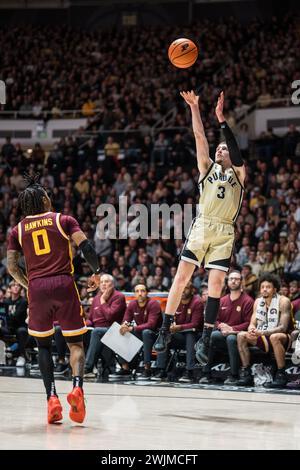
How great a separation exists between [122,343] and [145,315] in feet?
1.86

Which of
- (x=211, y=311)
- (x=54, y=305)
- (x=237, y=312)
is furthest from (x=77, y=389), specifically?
(x=237, y=312)

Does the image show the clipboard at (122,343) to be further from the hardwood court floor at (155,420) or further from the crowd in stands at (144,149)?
the hardwood court floor at (155,420)

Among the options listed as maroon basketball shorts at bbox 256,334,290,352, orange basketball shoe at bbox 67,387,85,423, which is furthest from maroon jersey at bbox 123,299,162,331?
orange basketball shoe at bbox 67,387,85,423

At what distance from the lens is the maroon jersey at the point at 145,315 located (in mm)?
11398

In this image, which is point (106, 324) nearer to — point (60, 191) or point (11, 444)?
point (11, 444)

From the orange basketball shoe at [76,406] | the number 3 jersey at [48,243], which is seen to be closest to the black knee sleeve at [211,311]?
the number 3 jersey at [48,243]

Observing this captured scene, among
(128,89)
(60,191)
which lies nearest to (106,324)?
(60,191)

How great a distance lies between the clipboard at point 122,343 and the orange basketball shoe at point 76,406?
16.0 feet

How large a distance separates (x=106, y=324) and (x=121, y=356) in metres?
0.57

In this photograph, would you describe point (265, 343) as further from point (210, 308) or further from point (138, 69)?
point (138, 69)

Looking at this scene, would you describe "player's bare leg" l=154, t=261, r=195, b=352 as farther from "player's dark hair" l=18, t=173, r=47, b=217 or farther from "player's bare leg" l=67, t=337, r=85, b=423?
"player's dark hair" l=18, t=173, r=47, b=217

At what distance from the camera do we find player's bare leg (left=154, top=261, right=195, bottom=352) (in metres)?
8.03
